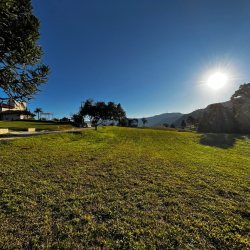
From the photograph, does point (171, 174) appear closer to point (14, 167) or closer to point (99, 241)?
point (99, 241)

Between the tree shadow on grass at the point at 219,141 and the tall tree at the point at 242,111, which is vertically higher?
the tall tree at the point at 242,111

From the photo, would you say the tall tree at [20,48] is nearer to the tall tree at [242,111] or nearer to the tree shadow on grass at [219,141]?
the tree shadow on grass at [219,141]

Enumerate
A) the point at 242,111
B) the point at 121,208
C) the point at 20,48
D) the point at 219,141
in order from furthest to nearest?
the point at 242,111
the point at 219,141
the point at 20,48
the point at 121,208

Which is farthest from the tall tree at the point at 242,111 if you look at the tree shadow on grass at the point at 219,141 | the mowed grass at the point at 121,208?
the mowed grass at the point at 121,208

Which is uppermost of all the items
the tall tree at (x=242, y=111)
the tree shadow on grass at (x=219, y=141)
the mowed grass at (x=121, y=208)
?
the tall tree at (x=242, y=111)

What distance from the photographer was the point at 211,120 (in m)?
44.1

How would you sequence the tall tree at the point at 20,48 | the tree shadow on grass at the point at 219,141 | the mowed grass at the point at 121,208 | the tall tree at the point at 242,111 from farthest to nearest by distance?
the tall tree at the point at 242,111 < the tree shadow on grass at the point at 219,141 < the tall tree at the point at 20,48 < the mowed grass at the point at 121,208

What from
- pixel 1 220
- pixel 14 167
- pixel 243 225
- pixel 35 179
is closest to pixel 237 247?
pixel 243 225

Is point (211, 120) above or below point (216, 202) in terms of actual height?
above

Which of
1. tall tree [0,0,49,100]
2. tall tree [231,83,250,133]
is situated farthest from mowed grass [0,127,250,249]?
tall tree [231,83,250,133]

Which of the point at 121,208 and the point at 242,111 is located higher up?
the point at 242,111

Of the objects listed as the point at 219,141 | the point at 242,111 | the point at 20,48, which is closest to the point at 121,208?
the point at 20,48

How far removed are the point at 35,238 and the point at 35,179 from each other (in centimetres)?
438

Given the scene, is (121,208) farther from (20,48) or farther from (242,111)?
(242,111)
